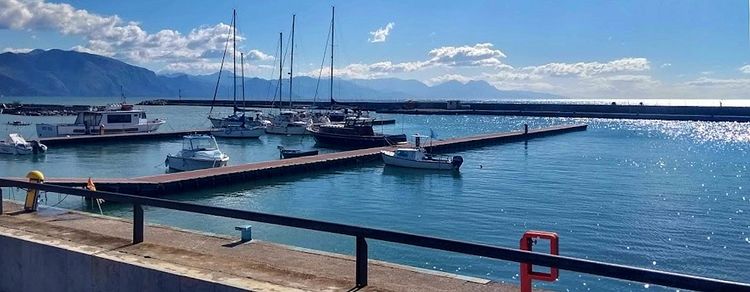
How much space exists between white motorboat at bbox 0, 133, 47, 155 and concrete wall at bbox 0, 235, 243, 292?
Answer: 132 feet

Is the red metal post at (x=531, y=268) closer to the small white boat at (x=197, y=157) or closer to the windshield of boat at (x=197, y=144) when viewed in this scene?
the small white boat at (x=197, y=157)

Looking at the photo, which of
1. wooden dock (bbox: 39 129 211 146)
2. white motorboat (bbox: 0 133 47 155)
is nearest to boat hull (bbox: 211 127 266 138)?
wooden dock (bbox: 39 129 211 146)

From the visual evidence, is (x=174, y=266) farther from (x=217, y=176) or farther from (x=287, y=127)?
(x=287, y=127)

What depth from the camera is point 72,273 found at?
7.41 metres

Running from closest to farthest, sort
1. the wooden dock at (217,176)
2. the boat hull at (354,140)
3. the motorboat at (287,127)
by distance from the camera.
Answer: the wooden dock at (217,176)
the boat hull at (354,140)
the motorboat at (287,127)

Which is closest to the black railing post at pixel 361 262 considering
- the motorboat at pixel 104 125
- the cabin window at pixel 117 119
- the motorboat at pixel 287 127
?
the motorboat at pixel 104 125

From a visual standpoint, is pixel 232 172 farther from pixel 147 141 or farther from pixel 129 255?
pixel 147 141

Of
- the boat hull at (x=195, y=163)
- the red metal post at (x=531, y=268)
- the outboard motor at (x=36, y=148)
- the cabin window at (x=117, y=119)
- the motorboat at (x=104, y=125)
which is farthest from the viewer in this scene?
the cabin window at (x=117, y=119)

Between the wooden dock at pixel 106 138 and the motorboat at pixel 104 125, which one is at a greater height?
the motorboat at pixel 104 125

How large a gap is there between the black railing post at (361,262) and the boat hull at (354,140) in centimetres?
4599

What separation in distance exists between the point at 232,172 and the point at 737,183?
26.8 metres

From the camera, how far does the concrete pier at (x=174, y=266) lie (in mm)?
6543

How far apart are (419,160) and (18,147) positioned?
87.3ft

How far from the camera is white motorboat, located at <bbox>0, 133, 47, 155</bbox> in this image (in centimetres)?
4394
